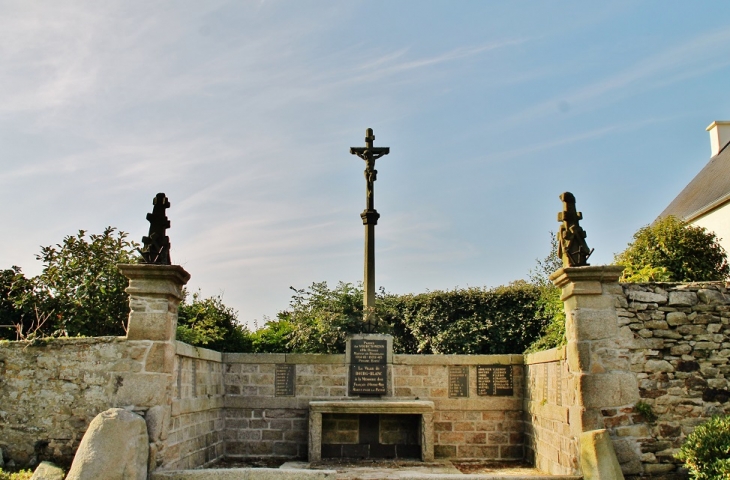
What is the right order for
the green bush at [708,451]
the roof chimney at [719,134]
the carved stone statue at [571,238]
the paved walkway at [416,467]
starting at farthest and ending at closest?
the roof chimney at [719,134] → the paved walkway at [416,467] → the carved stone statue at [571,238] → the green bush at [708,451]

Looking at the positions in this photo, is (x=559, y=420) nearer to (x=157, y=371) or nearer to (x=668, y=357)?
(x=668, y=357)

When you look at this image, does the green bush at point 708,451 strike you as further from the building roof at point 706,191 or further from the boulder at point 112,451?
the building roof at point 706,191

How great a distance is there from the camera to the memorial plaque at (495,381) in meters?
9.77

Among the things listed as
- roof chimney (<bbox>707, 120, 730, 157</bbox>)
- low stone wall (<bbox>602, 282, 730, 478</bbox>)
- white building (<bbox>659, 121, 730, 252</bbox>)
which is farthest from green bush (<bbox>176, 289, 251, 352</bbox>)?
roof chimney (<bbox>707, 120, 730, 157</bbox>)

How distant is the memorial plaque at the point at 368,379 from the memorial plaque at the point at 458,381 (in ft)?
3.41

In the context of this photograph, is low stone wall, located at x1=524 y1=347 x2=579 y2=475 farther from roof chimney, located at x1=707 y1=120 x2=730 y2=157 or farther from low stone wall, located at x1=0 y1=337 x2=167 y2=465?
roof chimney, located at x1=707 y1=120 x2=730 y2=157

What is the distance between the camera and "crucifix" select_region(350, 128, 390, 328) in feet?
35.9

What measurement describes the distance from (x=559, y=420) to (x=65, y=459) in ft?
18.8

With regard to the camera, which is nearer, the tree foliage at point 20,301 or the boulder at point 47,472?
the boulder at point 47,472

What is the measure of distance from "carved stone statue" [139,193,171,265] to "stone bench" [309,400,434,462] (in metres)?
3.33

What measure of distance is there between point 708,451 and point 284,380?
596 centimetres

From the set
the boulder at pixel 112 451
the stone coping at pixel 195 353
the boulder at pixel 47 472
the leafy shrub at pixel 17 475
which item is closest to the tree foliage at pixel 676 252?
the stone coping at pixel 195 353

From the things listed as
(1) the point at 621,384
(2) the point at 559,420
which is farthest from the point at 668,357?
(2) the point at 559,420

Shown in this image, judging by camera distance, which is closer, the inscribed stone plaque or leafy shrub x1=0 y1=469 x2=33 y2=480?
leafy shrub x1=0 y1=469 x2=33 y2=480
